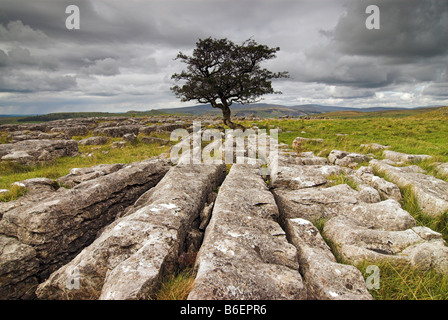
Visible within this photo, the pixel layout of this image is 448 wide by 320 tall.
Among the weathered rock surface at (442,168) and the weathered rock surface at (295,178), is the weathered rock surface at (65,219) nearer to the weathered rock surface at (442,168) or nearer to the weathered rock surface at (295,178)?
the weathered rock surface at (295,178)

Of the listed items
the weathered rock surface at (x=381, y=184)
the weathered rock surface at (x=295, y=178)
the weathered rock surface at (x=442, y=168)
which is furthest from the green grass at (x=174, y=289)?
the weathered rock surface at (x=442, y=168)

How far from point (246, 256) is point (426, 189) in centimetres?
767

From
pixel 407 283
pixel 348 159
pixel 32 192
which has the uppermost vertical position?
pixel 348 159

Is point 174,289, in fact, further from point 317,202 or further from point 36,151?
point 36,151

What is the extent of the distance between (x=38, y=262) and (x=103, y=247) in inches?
113

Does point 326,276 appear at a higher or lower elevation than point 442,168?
lower

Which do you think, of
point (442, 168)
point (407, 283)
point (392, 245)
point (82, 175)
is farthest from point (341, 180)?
point (82, 175)

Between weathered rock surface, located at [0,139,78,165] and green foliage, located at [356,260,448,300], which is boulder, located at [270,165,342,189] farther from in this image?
weathered rock surface, located at [0,139,78,165]

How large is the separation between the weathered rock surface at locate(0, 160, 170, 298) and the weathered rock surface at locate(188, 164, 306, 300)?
4.38m

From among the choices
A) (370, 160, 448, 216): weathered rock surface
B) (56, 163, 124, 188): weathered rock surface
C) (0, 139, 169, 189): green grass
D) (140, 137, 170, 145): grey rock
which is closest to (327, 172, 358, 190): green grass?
(370, 160, 448, 216): weathered rock surface

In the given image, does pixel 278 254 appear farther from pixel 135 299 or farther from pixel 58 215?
pixel 58 215

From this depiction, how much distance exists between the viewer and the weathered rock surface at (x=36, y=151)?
50.3 feet

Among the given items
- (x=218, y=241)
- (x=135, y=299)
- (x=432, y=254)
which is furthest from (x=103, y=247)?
(x=432, y=254)

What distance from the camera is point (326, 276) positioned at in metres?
4.05
